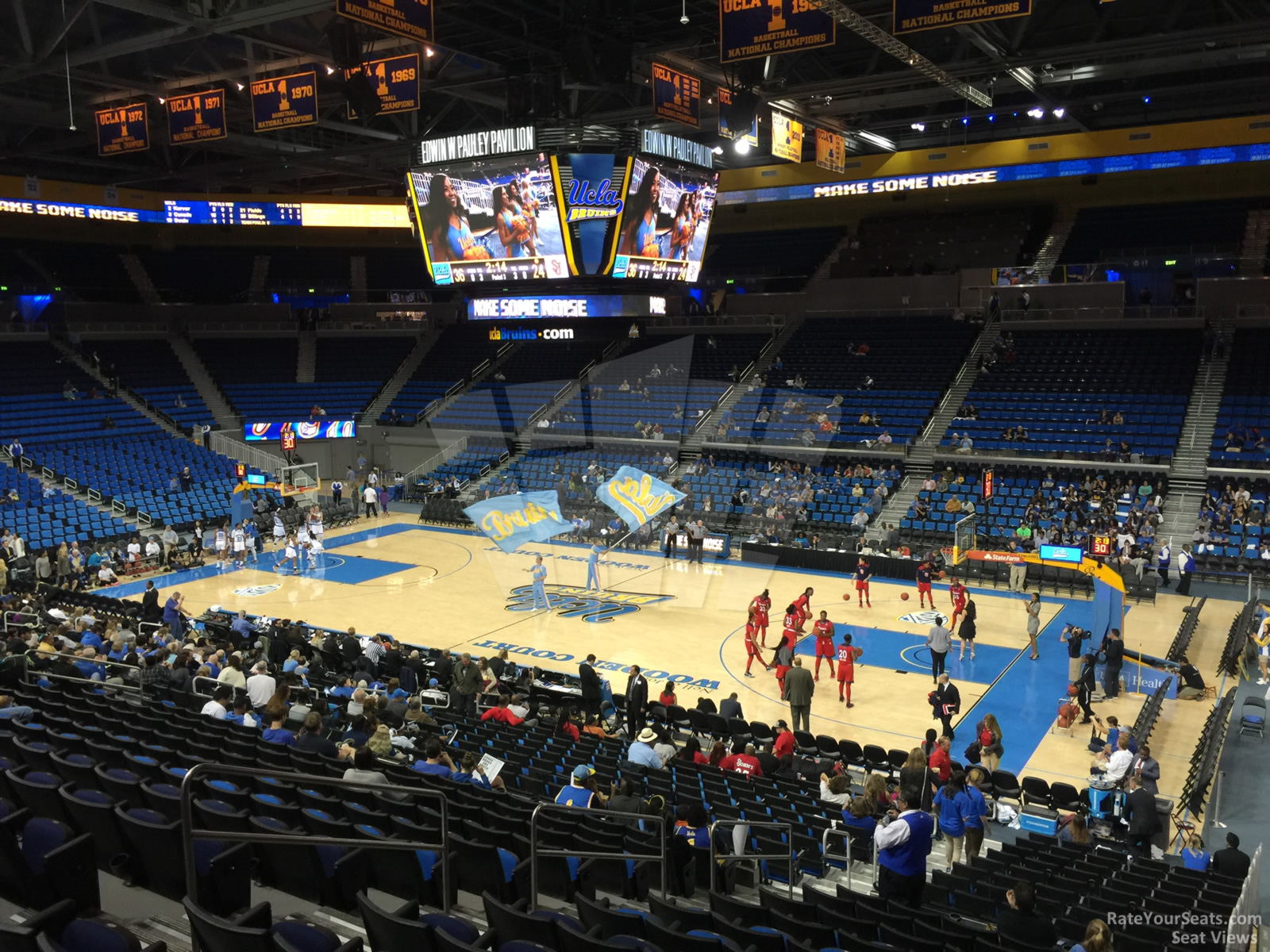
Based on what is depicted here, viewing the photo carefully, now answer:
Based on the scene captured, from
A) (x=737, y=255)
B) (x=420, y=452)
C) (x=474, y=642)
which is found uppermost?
(x=737, y=255)

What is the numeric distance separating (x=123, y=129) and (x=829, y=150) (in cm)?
1765

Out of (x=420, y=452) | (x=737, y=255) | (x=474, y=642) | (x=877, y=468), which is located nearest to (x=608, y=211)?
(x=474, y=642)

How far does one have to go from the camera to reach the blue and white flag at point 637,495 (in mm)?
22828

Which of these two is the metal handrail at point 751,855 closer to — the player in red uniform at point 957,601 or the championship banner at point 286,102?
the player in red uniform at point 957,601

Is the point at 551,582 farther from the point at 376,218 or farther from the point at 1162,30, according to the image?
the point at 376,218

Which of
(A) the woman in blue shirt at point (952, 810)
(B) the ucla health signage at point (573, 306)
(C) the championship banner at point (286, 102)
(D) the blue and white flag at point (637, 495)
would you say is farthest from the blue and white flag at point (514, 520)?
(A) the woman in blue shirt at point (952, 810)

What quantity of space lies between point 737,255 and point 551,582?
24250 millimetres

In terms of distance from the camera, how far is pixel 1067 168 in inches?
1435

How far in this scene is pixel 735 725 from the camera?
584 inches

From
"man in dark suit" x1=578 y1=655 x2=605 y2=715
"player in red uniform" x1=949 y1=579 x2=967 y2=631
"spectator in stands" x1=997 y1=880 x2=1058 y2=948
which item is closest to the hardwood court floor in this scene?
A: "player in red uniform" x1=949 y1=579 x2=967 y2=631

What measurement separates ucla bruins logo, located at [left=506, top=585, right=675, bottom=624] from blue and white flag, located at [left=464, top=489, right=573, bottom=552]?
2.36 metres

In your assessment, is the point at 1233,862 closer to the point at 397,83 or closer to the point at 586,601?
the point at 586,601

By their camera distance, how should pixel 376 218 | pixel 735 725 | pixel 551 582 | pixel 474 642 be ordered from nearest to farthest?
1. pixel 735 725
2. pixel 474 642
3. pixel 551 582
4. pixel 376 218

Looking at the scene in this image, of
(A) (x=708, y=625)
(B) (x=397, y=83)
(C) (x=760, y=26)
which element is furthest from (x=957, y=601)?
(B) (x=397, y=83)
